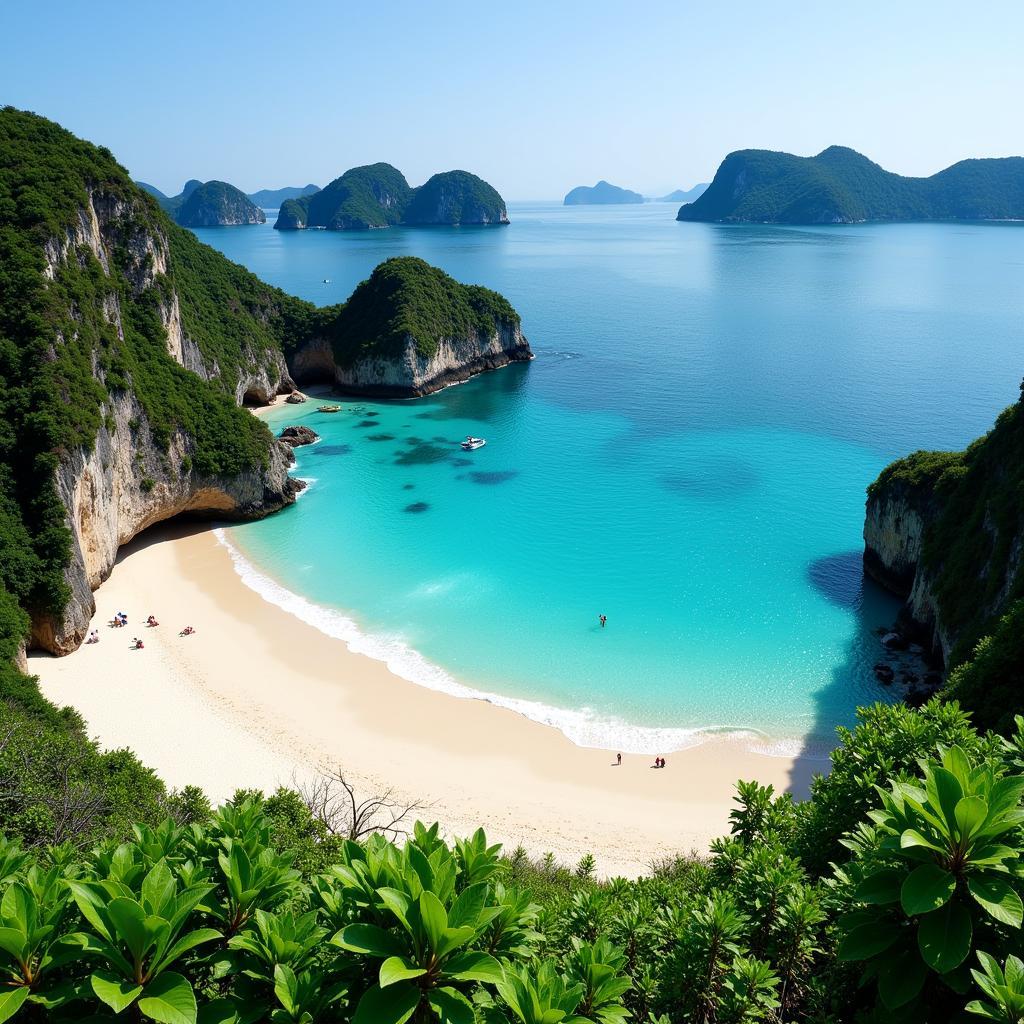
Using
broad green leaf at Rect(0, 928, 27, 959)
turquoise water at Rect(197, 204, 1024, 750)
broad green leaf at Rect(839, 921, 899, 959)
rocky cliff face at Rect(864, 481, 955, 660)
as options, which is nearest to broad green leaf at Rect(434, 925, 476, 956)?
broad green leaf at Rect(839, 921, 899, 959)

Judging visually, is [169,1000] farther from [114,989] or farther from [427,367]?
[427,367]

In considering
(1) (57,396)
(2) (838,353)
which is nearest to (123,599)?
(1) (57,396)

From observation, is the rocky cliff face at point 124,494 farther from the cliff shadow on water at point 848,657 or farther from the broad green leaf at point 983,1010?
the broad green leaf at point 983,1010

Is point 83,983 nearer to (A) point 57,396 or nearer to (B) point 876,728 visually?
(B) point 876,728

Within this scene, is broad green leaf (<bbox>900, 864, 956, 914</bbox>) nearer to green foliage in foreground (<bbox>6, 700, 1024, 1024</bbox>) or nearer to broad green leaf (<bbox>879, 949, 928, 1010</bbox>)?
green foliage in foreground (<bbox>6, 700, 1024, 1024</bbox>)

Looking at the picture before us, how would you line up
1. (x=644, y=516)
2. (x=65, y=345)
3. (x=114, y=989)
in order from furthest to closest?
(x=644, y=516)
(x=65, y=345)
(x=114, y=989)

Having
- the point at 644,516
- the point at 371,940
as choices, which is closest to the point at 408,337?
the point at 644,516

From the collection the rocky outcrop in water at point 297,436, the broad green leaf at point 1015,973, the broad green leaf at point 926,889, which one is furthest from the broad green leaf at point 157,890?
the rocky outcrop in water at point 297,436
